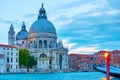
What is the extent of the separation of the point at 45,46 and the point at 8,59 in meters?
16.2

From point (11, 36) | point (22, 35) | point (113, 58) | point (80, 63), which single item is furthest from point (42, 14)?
point (113, 58)

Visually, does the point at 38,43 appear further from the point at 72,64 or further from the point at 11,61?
the point at 72,64

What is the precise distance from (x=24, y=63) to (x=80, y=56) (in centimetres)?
3694

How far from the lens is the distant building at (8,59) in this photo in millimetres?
58284

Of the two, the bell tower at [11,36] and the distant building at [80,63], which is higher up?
the bell tower at [11,36]

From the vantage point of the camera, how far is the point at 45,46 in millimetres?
76062

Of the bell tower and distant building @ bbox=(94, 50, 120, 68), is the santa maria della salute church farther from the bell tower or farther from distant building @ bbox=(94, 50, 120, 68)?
distant building @ bbox=(94, 50, 120, 68)

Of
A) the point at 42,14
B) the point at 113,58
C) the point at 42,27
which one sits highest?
the point at 42,14

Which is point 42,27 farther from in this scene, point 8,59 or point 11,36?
point 8,59

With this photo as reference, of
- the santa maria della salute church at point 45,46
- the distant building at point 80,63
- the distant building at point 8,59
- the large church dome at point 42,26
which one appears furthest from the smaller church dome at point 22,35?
the distant building at point 8,59

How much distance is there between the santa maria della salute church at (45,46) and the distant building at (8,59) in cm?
956

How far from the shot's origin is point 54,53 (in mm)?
73500

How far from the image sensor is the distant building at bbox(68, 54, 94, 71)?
308ft

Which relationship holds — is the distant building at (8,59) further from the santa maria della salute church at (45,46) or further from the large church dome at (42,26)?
the large church dome at (42,26)
